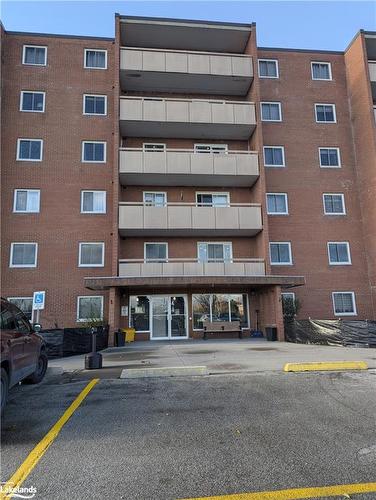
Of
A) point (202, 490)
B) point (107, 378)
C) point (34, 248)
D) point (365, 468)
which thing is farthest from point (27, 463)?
point (34, 248)

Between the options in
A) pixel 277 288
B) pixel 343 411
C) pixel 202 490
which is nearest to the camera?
pixel 202 490

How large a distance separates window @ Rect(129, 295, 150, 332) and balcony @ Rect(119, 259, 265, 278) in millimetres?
2294

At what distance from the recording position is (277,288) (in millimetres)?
19594

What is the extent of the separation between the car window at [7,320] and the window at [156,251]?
1538 cm

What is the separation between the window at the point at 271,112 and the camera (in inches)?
967

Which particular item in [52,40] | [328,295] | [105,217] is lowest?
[328,295]

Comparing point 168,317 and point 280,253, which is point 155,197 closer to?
point 168,317

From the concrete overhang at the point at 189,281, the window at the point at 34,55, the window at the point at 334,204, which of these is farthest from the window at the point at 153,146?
the window at the point at 334,204

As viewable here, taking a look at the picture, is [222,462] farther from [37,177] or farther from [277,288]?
[37,177]

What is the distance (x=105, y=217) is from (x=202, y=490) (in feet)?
64.3

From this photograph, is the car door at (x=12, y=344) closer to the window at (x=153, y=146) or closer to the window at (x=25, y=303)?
the window at (x=25, y=303)

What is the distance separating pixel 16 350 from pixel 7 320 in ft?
1.86

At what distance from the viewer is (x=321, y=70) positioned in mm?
25859

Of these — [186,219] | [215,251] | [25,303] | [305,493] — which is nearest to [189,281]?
[186,219]
